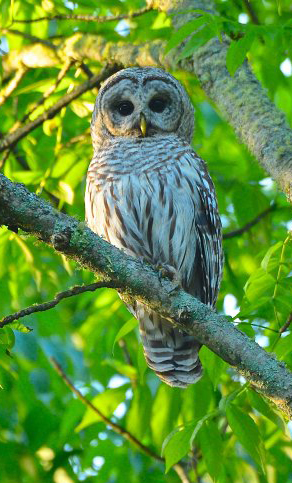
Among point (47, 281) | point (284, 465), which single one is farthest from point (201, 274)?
point (284, 465)

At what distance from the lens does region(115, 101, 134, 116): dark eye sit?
4418 mm

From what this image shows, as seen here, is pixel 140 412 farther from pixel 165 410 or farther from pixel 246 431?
pixel 246 431

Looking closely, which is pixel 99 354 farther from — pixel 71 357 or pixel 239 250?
pixel 239 250

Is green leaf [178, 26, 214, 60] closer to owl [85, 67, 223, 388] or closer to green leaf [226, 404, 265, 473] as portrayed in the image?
owl [85, 67, 223, 388]

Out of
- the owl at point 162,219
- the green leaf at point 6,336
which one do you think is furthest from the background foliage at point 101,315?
the green leaf at point 6,336

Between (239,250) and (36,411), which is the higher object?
(239,250)

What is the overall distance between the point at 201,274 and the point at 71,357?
55.2 inches

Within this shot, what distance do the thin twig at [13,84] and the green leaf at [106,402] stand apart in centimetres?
187

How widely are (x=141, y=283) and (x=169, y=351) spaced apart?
1363 millimetres

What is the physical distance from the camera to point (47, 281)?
432cm

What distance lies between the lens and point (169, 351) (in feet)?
12.7

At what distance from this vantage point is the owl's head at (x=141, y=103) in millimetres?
4336

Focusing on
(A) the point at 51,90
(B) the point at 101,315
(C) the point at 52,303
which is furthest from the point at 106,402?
(A) the point at 51,90

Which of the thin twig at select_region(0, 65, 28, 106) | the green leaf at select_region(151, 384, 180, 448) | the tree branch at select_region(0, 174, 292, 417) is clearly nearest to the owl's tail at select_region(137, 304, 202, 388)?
the green leaf at select_region(151, 384, 180, 448)
